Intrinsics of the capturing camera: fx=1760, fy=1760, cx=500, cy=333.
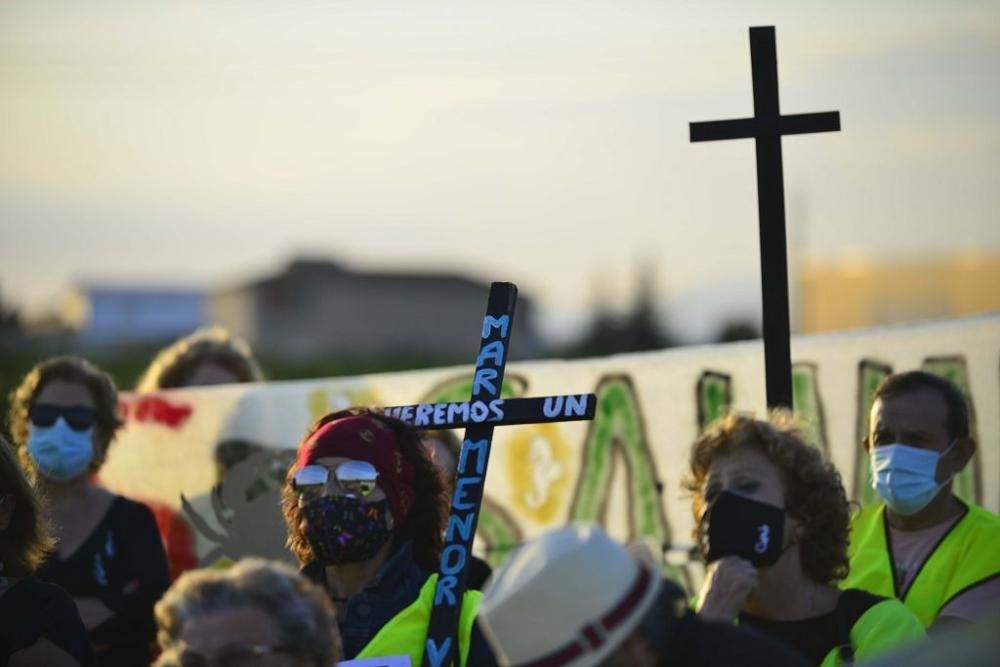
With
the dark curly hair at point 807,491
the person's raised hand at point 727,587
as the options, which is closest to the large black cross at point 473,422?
Answer: the dark curly hair at point 807,491

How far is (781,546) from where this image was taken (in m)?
4.34

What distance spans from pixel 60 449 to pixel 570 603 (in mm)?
3567

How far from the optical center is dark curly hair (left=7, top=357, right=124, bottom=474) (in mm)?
6207

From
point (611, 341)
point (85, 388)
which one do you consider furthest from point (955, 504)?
point (611, 341)

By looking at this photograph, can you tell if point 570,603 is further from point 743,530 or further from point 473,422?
point 473,422

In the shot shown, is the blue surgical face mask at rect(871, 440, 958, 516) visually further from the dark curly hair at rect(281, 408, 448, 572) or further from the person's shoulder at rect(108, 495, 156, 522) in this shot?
the person's shoulder at rect(108, 495, 156, 522)

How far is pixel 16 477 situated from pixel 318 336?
5138 cm

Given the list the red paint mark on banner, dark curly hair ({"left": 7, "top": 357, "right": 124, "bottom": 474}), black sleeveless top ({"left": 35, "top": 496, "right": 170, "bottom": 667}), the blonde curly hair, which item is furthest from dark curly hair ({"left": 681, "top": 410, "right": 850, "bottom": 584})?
the red paint mark on banner

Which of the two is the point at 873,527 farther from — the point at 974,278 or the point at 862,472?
the point at 974,278

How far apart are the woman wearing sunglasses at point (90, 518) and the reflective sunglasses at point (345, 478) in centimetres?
159

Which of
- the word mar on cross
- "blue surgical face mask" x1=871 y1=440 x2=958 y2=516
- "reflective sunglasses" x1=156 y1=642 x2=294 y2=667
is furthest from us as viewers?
the word mar on cross

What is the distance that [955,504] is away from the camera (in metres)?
5.09

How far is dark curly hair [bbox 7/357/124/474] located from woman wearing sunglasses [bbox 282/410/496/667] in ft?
6.26

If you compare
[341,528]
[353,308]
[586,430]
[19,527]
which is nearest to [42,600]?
[19,527]
